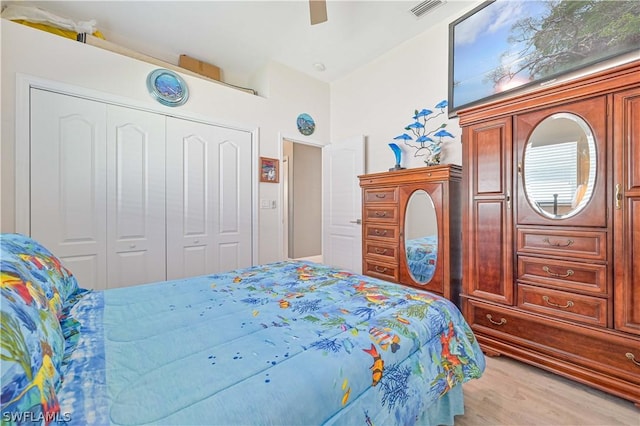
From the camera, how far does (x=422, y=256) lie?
2398 millimetres

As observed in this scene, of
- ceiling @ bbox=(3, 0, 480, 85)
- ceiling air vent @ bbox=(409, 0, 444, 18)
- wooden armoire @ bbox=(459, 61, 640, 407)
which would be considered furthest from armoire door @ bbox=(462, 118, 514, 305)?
ceiling @ bbox=(3, 0, 480, 85)

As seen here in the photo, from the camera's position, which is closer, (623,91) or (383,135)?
(623,91)

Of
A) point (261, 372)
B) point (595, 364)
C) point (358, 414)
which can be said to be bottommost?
point (595, 364)

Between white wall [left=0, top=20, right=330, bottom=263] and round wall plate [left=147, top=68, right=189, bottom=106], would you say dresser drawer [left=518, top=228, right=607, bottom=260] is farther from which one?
round wall plate [left=147, top=68, right=189, bottom=106]

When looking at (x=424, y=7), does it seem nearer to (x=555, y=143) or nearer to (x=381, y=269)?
(x=555, y=143)

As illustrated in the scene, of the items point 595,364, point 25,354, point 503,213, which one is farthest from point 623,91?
point 25,354

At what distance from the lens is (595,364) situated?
1533 millimetres

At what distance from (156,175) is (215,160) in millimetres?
643

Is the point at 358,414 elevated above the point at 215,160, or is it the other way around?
the point at 215,160

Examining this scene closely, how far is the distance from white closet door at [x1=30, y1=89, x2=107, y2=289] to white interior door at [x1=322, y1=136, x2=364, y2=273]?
102 inches

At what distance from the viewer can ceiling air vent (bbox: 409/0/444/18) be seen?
8.16 feet

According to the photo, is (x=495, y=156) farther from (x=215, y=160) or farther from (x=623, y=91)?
(x=215, y=160)

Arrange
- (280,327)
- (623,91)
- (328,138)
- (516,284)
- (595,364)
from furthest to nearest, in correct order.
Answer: (328,138) → (516,284) → (595,364) → (623,91) → (280,327)

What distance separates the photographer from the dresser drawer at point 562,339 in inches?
57.0
